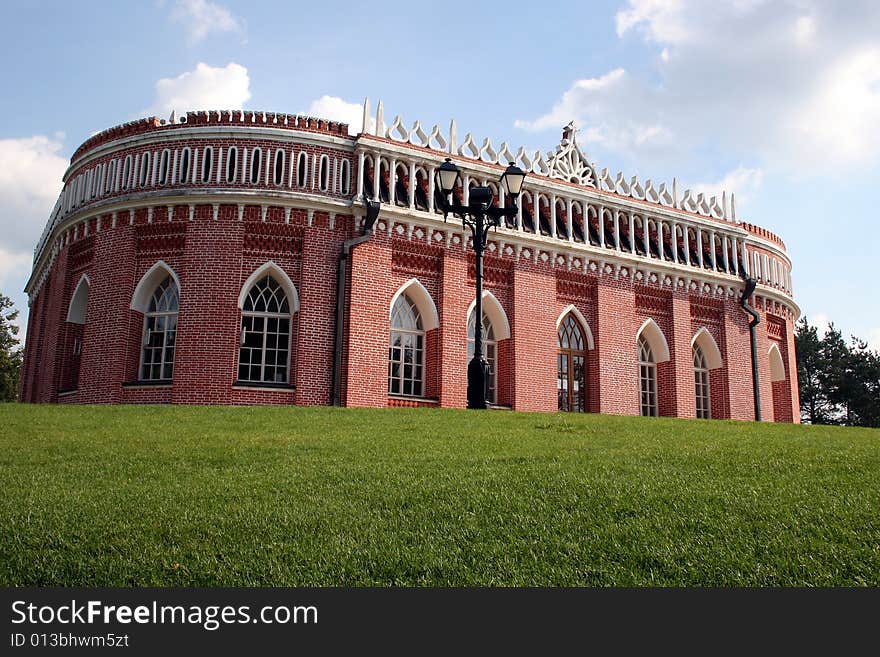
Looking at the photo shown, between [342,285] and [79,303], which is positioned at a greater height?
[342,285]

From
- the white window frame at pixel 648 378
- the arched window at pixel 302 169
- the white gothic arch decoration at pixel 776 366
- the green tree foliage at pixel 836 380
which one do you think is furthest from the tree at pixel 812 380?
the arched window at pixel 302 169

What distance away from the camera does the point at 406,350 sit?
20297 millimetres

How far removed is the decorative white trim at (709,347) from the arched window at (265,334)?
12.9 metres

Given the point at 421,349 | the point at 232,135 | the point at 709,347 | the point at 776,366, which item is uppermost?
the point at 232,135

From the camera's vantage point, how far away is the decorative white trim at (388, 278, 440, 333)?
66.2 ft

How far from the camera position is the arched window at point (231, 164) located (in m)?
19.1

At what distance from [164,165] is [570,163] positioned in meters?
11.5

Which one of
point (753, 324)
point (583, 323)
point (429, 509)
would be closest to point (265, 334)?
point (583, 323)

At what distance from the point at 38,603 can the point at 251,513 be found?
6.95 feet

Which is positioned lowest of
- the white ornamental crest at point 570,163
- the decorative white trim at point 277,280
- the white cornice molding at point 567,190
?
the decorative white trim at point 277,280

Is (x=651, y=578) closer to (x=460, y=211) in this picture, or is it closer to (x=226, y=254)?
(x=460, y=211)

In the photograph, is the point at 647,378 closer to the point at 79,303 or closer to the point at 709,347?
the point at 709,347

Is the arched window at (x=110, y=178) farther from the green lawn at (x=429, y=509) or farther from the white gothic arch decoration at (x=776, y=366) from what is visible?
the white gothic arch decoration at (x=776, y=366)

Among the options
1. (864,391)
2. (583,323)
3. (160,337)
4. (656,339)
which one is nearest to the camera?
(160,337)
